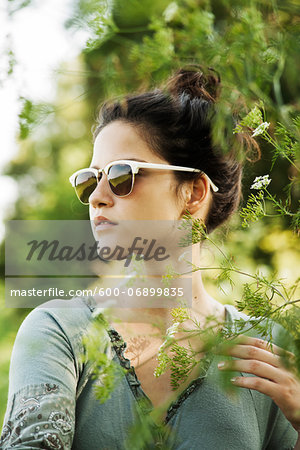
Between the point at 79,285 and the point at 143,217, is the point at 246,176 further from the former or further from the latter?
the point at 79,285

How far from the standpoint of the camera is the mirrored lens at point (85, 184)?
1208mm

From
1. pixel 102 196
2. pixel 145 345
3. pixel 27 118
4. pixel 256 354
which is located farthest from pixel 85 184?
pixel 27 118

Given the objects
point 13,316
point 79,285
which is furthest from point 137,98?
point 13,316

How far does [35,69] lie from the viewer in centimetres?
60

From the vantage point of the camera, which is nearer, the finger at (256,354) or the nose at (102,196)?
the finger at (256,354)

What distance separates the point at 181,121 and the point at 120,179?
253 millimetres

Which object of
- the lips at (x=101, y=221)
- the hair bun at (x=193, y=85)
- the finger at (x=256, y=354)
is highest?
the hair bun at (x=193, y=85)

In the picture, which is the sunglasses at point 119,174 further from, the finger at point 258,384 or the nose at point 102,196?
the finger at point 258,384

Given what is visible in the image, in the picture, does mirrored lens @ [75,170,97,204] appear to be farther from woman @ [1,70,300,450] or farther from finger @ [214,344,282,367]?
finger @ [214,344,282,367]

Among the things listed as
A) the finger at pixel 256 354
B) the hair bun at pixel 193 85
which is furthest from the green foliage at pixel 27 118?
the hair bun at pixel 193 85

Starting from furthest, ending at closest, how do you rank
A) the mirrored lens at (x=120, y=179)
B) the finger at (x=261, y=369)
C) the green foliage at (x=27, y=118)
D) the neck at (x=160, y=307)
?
the neck at (x=160, y=307) → the mirrored lens at (x=120, y=179) → the finger at (x=261, y=369) → the green foliage at (x=27, y=118)

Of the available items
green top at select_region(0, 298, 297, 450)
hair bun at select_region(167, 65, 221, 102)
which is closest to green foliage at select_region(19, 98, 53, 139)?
green top at select_region(0, 298, 297, 450)

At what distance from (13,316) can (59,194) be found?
34.1 inches

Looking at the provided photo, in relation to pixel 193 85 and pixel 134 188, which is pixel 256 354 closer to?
pixel 134 188
